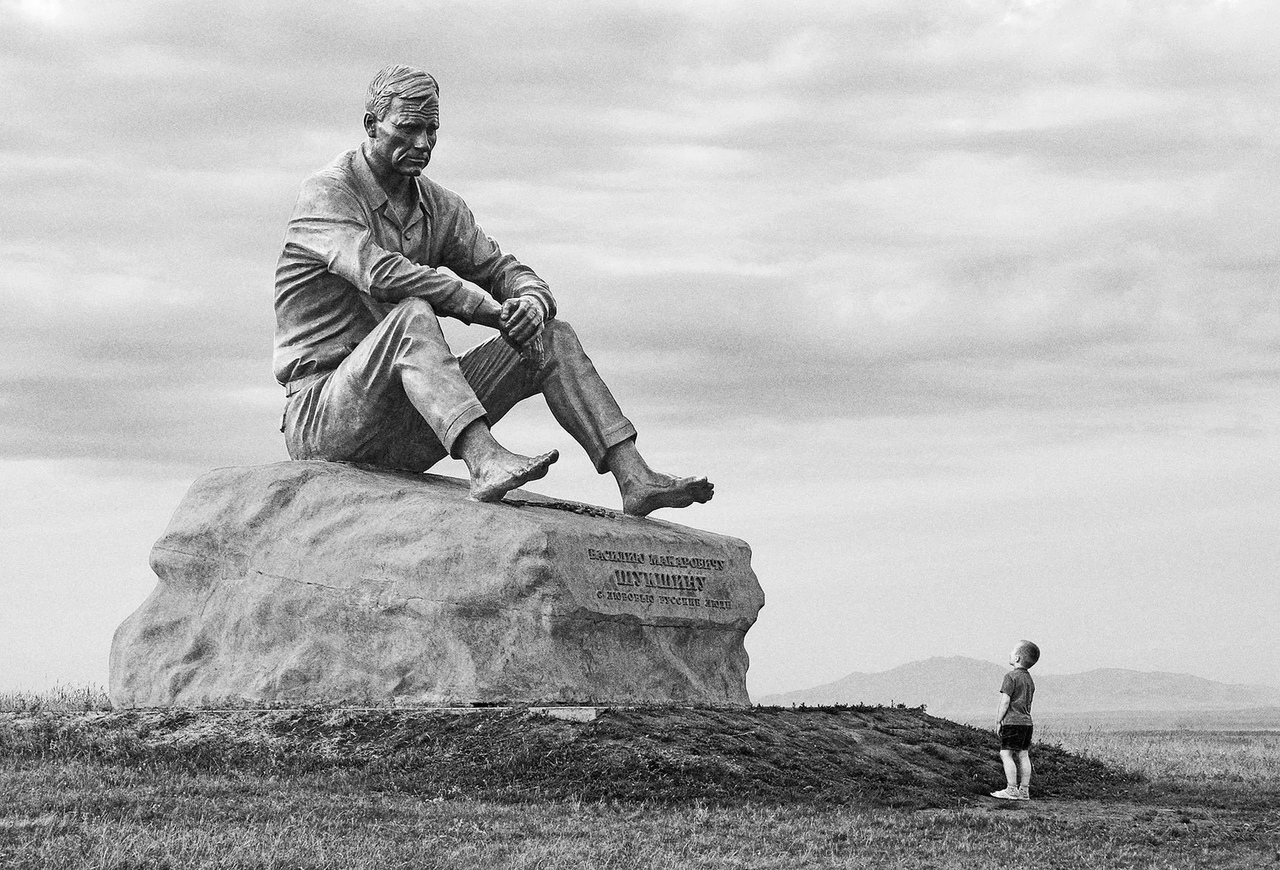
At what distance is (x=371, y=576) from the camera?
1154cm

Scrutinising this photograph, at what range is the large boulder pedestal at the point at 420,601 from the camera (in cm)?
1108

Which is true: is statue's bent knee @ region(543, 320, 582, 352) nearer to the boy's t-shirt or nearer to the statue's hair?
the statue's hair

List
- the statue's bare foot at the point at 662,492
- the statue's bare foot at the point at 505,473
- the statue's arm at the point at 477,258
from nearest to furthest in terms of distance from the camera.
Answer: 1. the statue's bare foot at the point at 505,473
2. the statue's bare foot at the point at 662,492
3. the statue's arm at the point at 477,258

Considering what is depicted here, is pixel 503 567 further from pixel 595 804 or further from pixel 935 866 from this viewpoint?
pixel 935 866

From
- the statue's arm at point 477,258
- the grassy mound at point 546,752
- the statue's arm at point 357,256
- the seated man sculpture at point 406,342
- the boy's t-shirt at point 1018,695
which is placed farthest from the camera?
the statue's arm at point 477,258

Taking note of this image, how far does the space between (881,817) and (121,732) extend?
4.97 meters

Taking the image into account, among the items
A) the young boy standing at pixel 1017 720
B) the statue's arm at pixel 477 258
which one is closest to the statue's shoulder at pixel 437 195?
the statue's arm at pixel 477 258

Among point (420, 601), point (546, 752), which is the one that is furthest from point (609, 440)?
point (546, 752)

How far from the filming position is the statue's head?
1228 centimetres

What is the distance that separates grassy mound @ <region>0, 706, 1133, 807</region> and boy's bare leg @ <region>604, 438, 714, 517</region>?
5.56 feet

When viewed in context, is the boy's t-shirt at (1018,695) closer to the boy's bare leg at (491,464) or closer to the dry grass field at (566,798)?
the dry grass field at (566,798)

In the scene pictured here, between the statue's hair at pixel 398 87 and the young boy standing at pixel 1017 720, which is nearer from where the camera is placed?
the young boy standing at pixel 1017 720

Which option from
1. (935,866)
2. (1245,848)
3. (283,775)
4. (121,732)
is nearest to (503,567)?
(283,775)

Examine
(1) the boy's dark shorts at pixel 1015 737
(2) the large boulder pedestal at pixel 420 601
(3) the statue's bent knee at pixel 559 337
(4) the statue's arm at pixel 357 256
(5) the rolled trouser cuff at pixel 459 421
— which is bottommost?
(1) the boy's dark shorts at pixel 1015 737
